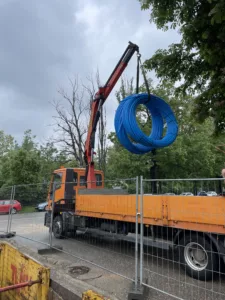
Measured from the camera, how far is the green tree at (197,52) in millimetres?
5652

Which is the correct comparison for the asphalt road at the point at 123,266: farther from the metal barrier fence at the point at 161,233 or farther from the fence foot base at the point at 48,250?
the fence foot base at the point at 48,250

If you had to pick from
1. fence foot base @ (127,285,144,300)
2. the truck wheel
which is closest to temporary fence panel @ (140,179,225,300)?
fence foot base @ (127,285,144,300)

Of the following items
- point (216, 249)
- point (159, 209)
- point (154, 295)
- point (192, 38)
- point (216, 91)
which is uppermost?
point (192, 38)

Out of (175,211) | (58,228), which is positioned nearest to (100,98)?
(58,228)

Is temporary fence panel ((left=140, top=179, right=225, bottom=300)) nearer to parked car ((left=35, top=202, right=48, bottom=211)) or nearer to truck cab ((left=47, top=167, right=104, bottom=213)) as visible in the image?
truck cab ((left=47, top=167, right=104, bottom=213))

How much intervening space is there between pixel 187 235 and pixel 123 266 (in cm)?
169

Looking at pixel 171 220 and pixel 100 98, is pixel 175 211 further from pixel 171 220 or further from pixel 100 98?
pixel 100 98

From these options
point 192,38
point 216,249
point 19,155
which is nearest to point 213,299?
point 216,249

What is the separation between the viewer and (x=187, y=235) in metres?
5.04

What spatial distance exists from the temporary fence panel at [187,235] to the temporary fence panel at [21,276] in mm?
1542

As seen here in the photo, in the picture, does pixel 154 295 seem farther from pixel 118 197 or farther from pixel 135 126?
pixel 135 126

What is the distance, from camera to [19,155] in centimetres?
2417

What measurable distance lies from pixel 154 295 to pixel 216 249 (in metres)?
1.40

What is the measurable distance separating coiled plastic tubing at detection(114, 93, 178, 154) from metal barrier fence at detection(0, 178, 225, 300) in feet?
4.42
